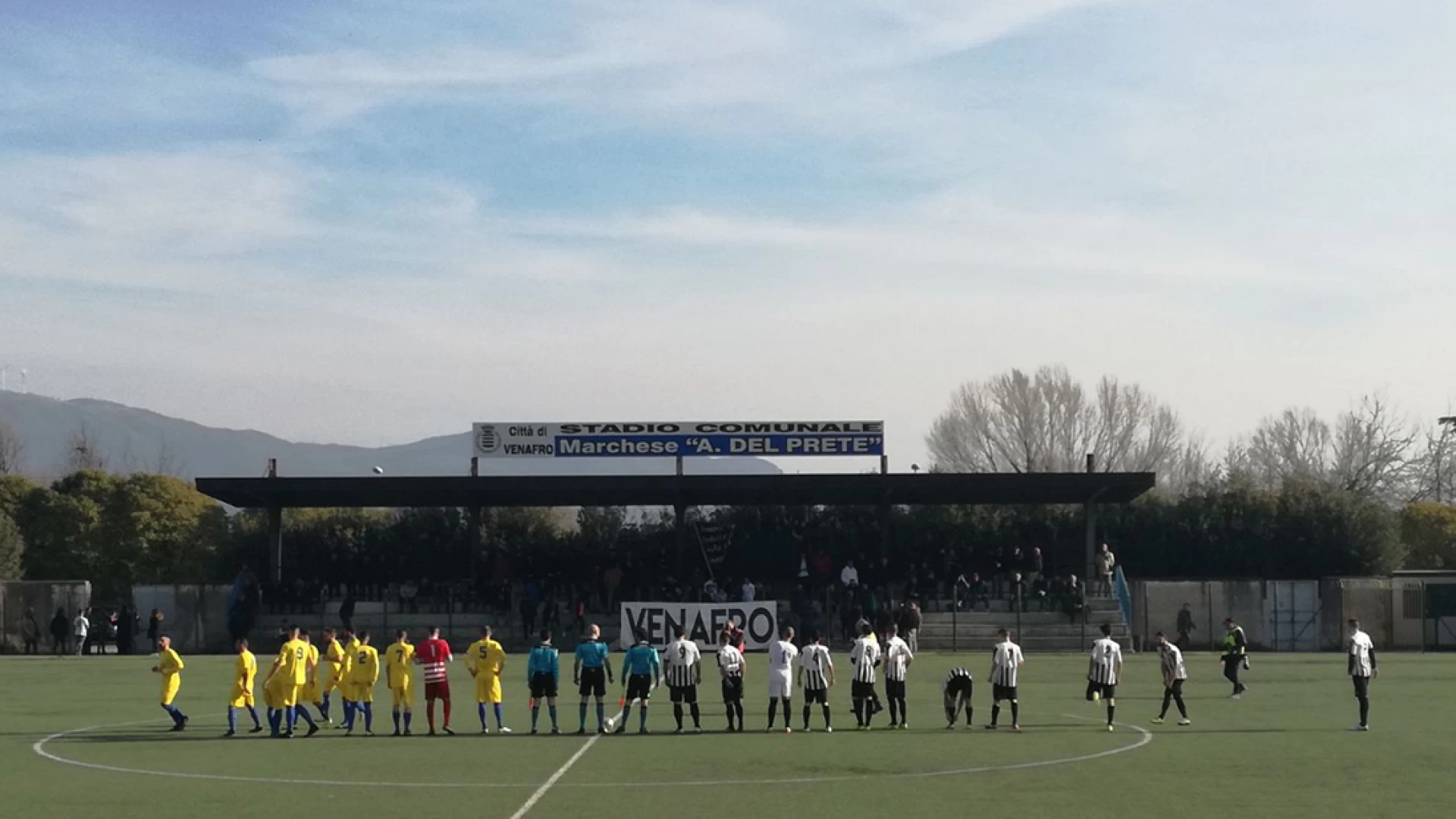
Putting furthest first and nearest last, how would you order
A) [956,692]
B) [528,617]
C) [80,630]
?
1. [528,617]
2. [80,630]
3. [956,692]

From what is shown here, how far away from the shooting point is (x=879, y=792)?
64.6 ft

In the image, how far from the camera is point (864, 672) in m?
27.9

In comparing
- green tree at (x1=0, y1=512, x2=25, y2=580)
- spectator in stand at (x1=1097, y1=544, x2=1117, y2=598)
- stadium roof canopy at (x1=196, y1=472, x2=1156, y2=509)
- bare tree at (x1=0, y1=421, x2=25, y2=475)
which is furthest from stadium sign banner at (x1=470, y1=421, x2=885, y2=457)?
bare tree at (x1=0, y1=421, x2=25, y2=475)

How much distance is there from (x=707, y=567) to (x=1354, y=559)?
2581 centimetres

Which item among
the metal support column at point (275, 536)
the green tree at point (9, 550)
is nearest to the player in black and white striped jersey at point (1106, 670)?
the metal support column at point (275, 536)

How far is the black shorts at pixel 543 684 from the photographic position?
27594mm

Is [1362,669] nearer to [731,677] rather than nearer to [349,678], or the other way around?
[731,677]

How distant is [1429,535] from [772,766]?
71747 mm

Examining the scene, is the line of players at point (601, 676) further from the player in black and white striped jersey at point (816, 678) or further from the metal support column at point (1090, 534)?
the metal support column at point (1090, 534)

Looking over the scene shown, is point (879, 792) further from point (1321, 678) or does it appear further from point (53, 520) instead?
point (53, 520)

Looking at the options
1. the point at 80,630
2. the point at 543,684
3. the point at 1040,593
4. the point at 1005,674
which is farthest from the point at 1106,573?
the point at 543,684

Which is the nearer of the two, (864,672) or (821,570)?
(864,672)

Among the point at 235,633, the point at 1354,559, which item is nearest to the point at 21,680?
the point at 235,633

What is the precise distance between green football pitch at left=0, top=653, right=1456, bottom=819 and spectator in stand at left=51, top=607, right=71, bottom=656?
77.4ft
